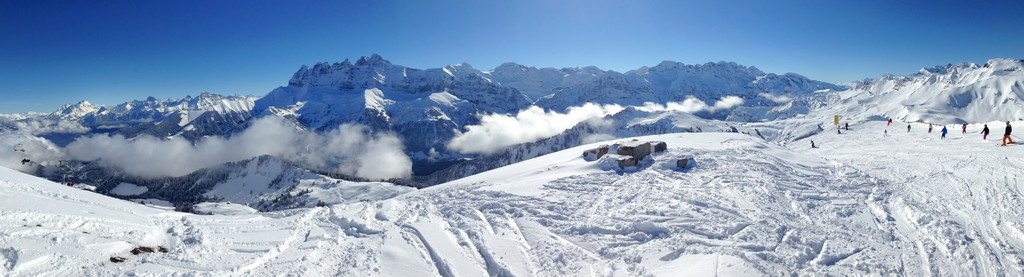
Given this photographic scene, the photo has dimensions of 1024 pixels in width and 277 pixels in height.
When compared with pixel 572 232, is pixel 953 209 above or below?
above

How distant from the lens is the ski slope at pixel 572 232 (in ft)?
30.6

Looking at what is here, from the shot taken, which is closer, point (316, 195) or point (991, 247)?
point (991, 247)

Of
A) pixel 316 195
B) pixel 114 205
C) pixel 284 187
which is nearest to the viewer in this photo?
pixel 114 205

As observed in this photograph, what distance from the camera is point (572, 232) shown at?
40.8 ft

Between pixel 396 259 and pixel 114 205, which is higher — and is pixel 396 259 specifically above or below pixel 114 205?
below

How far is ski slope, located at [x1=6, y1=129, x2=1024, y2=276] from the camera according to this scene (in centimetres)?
933

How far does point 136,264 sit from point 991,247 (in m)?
20.6

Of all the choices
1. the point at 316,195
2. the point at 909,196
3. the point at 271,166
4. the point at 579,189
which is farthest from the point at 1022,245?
the point at 271,166

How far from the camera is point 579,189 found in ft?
59.1

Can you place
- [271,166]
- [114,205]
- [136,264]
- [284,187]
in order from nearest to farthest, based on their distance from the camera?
[136,264]
[114,205]
[284,187]
[271,166]

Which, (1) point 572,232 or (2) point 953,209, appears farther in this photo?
(2) point 953,209

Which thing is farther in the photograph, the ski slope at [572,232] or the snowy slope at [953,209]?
the snowy slope at [953,209]

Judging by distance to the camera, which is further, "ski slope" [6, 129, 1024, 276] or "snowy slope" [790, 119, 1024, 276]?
"snowy slope" [790, 119, 1024, 276]

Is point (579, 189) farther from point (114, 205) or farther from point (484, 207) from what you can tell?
point (114, 205)
